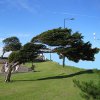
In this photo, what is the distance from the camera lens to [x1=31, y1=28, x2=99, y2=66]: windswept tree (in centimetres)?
4147

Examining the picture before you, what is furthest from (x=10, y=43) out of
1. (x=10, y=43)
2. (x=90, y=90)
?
(x=90, y=90)

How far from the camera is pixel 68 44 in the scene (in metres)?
42.0

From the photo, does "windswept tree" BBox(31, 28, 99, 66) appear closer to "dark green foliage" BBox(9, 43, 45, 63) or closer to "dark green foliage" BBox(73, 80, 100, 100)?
"dark green foliage" BBox(9, 43, 45, 63)

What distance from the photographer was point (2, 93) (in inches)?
1196

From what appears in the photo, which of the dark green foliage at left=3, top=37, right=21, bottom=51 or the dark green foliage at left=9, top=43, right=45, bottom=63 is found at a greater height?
the dark green foliage at left=3, top=37, right=21, bottom=51

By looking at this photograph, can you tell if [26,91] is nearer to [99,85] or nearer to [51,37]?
[51,37]

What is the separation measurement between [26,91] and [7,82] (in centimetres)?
883

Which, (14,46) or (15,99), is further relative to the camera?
(14,46)

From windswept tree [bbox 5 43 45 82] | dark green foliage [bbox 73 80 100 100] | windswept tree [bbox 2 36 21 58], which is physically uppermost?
windswept tree [bbox 2 36 21 58]

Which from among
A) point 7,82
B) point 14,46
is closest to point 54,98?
point 7,82

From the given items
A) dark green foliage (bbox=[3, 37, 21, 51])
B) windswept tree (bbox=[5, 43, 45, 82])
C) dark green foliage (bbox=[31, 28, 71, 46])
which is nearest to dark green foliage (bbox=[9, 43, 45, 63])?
windswept tree (bbox=[5, 43, 45, 82])

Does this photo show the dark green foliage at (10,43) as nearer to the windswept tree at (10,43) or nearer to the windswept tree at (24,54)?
the windswept tree at (10,43)

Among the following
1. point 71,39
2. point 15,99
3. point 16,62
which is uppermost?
point 71,39

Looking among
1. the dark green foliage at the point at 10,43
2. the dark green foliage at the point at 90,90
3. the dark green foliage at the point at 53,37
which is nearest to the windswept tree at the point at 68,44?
the dark green foliage at the point at 53,37
